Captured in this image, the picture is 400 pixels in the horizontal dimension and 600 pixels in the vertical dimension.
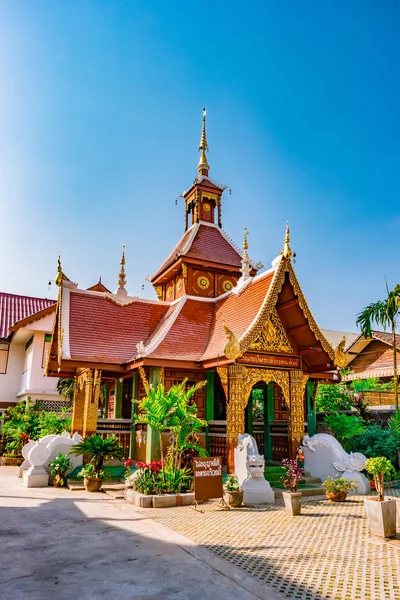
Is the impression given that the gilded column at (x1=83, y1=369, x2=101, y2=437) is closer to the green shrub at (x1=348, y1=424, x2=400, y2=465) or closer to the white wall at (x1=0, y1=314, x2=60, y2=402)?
the green shrub at (x1=348, y1=424, x2=400, y2=465)

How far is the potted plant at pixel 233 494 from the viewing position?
9109mm

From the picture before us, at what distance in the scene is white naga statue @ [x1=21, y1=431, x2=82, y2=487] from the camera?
461 inches

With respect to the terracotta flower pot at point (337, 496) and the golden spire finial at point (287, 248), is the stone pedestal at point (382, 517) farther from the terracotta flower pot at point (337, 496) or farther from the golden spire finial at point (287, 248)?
the golden spire finial at point (287, 248)

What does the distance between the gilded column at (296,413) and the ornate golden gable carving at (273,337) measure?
0.82 m

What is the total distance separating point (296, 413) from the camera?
12.2 meters

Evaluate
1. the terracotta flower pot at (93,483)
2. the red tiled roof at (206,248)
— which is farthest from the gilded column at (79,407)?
the red tiled roof at (206,248)

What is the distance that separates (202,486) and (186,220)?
12723mm

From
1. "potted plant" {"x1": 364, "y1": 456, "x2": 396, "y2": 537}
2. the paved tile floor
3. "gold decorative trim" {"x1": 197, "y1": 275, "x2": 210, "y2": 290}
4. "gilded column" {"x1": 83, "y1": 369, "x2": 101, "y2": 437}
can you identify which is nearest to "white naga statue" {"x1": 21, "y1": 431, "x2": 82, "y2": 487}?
"gilded column" {"x1": 83, "y1": 369, "x2": 101, "y2": 437}

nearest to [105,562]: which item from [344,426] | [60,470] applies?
[60,470]

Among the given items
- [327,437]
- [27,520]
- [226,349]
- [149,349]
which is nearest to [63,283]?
[149,349]

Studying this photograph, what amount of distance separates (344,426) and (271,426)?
2.31m

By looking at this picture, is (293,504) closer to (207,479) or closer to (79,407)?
(207,479)

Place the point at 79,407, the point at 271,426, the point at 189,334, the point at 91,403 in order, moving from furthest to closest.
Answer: the point at 79,407
the point at 271,426
the point at 189,334
the point at 91,403

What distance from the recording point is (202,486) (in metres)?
8.91
